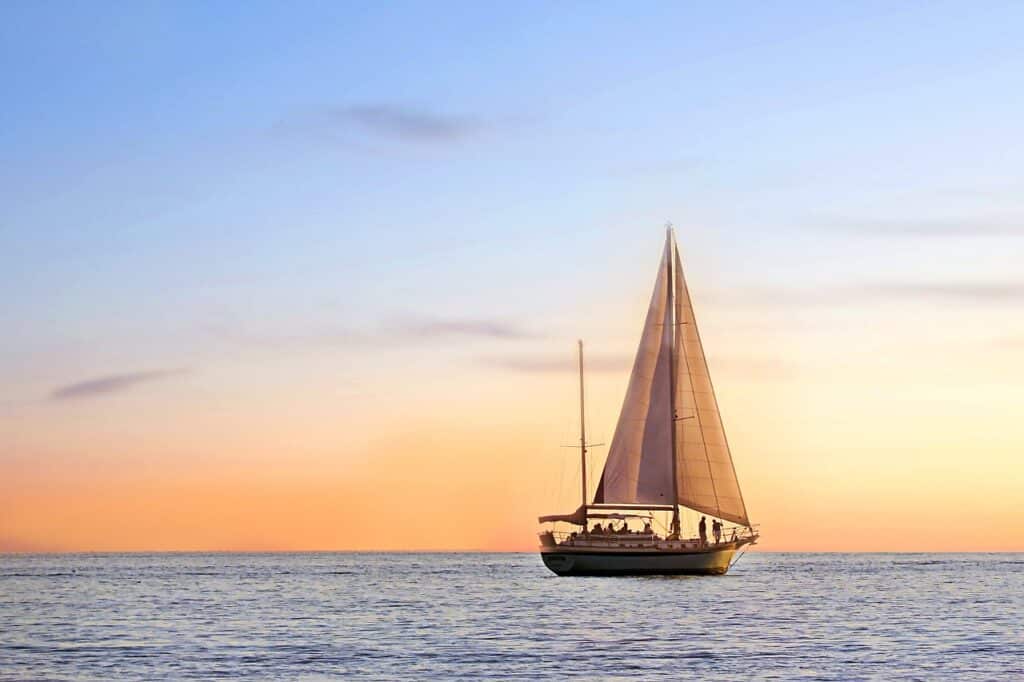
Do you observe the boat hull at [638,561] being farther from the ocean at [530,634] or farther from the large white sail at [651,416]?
the large white sail at [651,416]

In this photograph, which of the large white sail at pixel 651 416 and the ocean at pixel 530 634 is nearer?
the ocean at pixel 530 634

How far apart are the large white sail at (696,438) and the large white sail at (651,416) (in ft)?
2.54

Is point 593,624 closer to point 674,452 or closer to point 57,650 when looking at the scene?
point 57,650

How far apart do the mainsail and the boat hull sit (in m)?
3.55

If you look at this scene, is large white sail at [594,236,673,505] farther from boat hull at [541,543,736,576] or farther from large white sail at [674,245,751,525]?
boat hull at [541,543,736,576]

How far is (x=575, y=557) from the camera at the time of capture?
93.8 m

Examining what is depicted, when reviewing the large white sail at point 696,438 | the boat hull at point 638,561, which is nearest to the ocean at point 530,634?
the boat hull at point 638,561

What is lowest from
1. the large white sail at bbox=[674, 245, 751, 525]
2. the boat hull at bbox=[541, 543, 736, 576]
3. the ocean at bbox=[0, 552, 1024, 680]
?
the ocean at bbox=[0, 552, 1024, 680]

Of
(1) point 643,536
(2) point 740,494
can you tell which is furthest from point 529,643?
(2) point 740,494

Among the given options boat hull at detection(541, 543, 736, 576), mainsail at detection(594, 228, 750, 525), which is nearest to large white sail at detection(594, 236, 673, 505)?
mainsail at detection(594, 228, 750, 525)

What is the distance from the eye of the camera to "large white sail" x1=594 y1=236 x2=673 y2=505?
3824 inches

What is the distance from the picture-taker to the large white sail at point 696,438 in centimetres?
9650

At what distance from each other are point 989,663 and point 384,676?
20251 mm

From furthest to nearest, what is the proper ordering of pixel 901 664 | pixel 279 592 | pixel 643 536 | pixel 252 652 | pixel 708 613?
pixel 279 592, pixel 643 536, pixel 708 613, pixel 252 652, pixel 901 664
